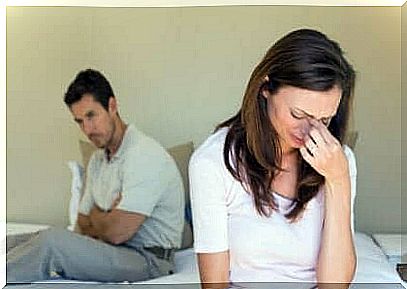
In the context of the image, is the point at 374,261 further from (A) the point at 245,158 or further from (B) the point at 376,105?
(A) the point at 245,158

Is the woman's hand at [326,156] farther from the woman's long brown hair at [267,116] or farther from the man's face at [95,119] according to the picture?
the man's face at [95,119]

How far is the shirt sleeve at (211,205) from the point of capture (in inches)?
57.4

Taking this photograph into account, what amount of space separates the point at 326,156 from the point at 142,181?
43.7 inches

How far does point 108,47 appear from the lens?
2.57 m

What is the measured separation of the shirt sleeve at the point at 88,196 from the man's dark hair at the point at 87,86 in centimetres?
21

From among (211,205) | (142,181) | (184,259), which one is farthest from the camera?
(142,181)

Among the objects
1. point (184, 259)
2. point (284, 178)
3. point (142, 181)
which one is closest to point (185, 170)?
point (142, 181)

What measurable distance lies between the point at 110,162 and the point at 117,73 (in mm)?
319

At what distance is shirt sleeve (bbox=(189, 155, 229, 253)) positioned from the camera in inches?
57.4

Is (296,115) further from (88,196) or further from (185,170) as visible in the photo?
(88,196)

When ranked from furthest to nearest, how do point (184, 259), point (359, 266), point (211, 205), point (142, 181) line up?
point (142, 181), point (184, 259), point (359, 266), point (211, 205)

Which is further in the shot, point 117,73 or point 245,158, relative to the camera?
point 117,73

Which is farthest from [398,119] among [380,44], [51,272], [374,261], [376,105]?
[51,272]

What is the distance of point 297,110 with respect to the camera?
1.48 meters
